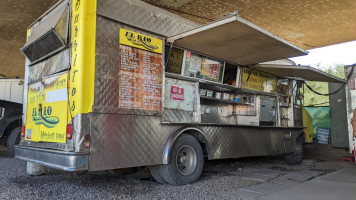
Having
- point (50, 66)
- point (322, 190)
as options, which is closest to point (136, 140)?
point (50, 66)

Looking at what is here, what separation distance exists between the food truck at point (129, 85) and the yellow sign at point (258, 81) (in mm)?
587

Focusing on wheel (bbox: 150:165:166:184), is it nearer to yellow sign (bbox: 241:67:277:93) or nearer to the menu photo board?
the menu photo board

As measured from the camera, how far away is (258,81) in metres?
7.33

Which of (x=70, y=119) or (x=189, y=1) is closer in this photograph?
(x=70, y=119)

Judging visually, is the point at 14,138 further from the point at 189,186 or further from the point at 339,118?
the point at 339,118

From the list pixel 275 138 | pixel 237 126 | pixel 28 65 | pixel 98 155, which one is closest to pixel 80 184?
pixel 98 155

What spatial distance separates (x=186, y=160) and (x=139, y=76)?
1.73 meters

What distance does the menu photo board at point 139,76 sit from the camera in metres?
4.27

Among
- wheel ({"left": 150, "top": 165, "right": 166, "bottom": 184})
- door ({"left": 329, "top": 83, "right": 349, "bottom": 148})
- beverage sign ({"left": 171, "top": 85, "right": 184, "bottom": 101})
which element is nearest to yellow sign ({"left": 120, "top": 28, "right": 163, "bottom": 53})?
beverage sign ({"left": 171, "top": 85, "right": 184, "bottom": 101})

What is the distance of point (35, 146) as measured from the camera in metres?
4.75

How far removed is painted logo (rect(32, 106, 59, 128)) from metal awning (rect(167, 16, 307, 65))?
2.28 meters

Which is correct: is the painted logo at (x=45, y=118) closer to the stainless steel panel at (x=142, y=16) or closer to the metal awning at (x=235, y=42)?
the stainless steel panel at (x=142, y=16)

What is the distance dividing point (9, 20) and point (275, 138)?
9.20m

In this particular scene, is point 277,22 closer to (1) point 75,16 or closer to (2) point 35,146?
(1) point 75,16
